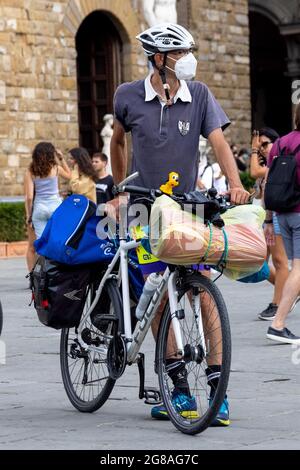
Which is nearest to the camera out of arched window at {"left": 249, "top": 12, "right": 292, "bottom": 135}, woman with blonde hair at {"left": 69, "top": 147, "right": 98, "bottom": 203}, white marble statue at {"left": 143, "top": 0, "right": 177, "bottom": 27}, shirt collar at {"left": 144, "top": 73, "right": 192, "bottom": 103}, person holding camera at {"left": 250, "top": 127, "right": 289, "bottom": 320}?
shirt collar at {"left": 144, "top": 73, "right": 192, "bottom": 103}

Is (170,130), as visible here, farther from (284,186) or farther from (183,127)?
(284,186)

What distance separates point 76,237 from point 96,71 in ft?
62.4

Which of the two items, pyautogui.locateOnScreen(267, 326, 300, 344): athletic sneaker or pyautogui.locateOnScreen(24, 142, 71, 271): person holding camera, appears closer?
pyautogui.locateOnScreen(267, 326, 300, 344): athletic sneaker

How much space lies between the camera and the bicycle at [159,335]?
585cm

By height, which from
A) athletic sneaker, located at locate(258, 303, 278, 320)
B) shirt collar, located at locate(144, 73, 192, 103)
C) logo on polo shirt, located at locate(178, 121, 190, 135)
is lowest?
athletic sneaker, located at locate(258, 303, 278, 320)

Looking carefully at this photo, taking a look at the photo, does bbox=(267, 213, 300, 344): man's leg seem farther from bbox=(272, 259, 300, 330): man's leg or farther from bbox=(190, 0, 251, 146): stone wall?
bbox=(190, 0, 251, 146): stone wall

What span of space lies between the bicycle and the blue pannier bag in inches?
4.5

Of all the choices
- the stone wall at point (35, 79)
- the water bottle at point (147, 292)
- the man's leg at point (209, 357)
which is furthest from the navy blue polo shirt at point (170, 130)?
the stone wall at point (35, 79)

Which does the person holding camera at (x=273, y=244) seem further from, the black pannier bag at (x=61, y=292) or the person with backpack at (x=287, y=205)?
the black pannier bag at (x=61, y=292)

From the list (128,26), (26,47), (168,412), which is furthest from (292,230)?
(128,26)

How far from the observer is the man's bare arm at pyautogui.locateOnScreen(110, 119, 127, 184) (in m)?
6.73

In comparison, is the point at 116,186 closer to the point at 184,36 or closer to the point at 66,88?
the point at 184,36

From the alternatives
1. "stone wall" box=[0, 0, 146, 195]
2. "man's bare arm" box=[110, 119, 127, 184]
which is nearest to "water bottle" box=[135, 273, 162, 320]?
"man's bare arm" box=[110, 119, 127, 184]

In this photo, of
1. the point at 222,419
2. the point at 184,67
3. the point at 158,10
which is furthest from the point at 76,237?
the point at 158,10
